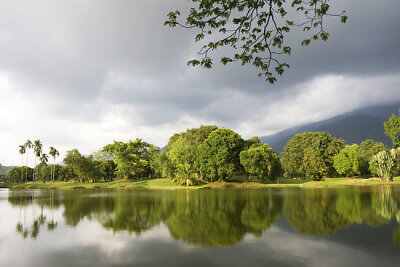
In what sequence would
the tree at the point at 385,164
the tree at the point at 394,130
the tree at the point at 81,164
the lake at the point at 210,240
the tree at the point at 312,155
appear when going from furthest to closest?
the tree at the point at 394,130 < the tree at the point at 81,164 < the tree at the point at 312,155 < the tree at the point at 385,164 < the lake at the point at 210,240

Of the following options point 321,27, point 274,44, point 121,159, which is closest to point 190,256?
point 274,44

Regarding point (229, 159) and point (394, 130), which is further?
point (394, 130)

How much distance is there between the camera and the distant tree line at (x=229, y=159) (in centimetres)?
5900

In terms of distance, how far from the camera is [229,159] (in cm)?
6266

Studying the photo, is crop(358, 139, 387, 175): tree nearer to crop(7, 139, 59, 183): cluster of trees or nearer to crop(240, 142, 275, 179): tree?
crop(240, 142, 275, 179): tree

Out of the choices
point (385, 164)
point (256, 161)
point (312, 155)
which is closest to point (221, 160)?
point (256, 161)

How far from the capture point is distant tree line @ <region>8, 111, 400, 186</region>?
59.0 m

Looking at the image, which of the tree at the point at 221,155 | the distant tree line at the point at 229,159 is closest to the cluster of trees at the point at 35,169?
the distant tree line at the point at 229,159

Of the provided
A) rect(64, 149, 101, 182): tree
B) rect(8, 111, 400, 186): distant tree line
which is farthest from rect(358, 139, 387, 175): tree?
rect(64, 149, 101, 182): tree

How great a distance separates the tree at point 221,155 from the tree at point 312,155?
67.1ft

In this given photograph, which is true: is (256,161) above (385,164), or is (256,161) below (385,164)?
above

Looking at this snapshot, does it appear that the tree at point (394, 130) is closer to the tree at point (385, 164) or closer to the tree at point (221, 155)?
the tree at point (385, 164)

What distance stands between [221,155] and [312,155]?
27.3 meters

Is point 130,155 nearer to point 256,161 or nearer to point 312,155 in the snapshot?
point 256,161
